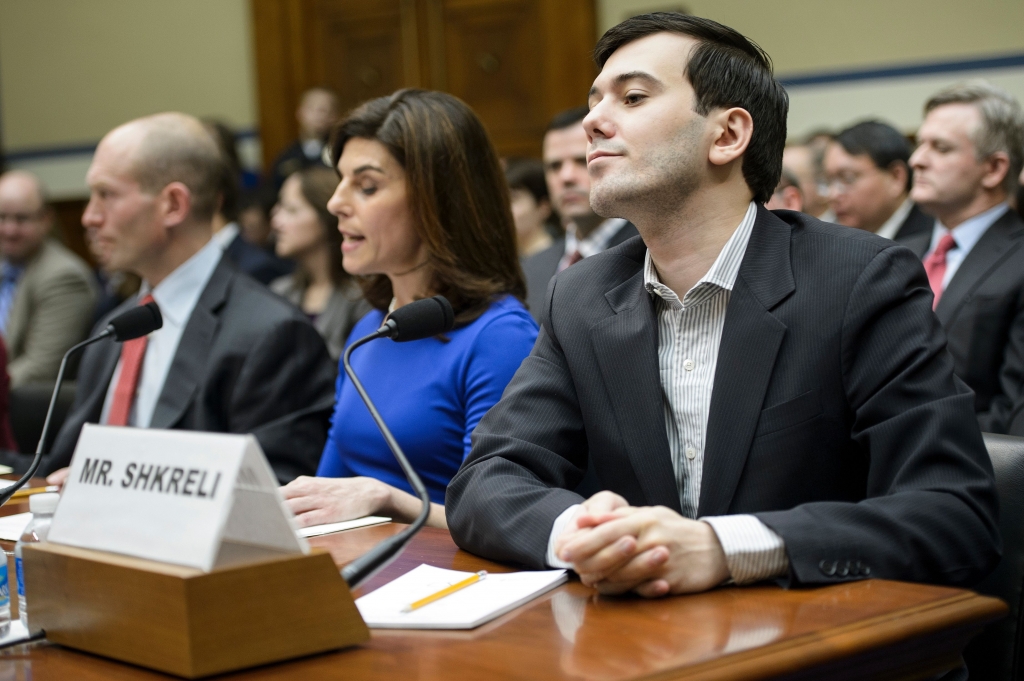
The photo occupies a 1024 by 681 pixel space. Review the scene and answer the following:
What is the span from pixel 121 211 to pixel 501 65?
4336 millimetres

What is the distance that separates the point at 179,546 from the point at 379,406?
1081mm

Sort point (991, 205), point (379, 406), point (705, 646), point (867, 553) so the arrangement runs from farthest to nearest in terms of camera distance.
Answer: point (991, 205) → point (379, 406) → point (867, 553) → point (705, 646)

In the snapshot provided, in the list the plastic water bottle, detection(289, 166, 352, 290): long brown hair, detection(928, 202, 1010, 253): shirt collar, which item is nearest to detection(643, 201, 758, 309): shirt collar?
the plastic water bottle

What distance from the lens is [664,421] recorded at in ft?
4.83

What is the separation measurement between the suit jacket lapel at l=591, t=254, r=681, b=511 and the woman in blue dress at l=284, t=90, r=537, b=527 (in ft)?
1.56

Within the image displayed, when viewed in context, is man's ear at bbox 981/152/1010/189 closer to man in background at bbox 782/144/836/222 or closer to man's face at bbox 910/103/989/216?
man's face at bbox 910/103/989/216

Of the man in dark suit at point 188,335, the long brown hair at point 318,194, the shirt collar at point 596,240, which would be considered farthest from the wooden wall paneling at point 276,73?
the man in dark suit at point 188,335

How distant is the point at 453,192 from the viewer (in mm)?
2158

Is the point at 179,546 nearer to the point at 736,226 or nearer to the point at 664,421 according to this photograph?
the point at 664,421

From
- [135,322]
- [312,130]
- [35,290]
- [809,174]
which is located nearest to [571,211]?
[809,174]

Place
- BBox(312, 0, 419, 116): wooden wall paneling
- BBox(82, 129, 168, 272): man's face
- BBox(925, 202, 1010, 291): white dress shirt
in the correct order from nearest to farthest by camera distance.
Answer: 1. BBox(82, 129, 168, 272): man's face
2. BBox(925, 202, 1010, 291): white dress shirt
3. BBox(312, 0, 419, 116): wooden wall paneling

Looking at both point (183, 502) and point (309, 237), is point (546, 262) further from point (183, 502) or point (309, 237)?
point (183, 502)

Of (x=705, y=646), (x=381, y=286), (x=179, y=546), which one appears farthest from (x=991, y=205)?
(x=179, y=546)

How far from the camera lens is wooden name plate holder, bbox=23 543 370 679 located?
95 centimetres
